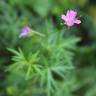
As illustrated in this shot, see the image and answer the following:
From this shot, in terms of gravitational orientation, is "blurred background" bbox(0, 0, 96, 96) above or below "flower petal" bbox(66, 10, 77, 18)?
above

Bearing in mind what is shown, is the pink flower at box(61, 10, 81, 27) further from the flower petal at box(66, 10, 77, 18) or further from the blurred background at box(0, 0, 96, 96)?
the blurred background at box(0, 0, 96, 96)

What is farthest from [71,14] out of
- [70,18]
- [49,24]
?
[49,24]

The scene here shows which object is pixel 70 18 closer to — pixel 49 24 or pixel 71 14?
pixel 71 14

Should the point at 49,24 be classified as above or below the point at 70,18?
above

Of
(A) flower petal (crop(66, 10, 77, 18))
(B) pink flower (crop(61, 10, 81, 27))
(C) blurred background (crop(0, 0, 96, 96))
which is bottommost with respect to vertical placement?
(B) pink flower (crop(61, 10, 81, 27))

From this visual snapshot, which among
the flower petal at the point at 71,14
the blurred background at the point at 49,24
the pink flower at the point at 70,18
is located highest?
the blurred background at the point at 49,24

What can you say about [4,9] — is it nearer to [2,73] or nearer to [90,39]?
[2,73]

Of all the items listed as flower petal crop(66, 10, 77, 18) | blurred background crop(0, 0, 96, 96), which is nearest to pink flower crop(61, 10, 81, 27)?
flower petal crop(66, 10, 77, 18)

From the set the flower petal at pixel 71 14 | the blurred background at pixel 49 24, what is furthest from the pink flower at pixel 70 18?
the blurred background at pixel 49 24

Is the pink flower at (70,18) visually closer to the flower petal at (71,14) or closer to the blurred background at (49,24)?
the flower petal at (71,14)

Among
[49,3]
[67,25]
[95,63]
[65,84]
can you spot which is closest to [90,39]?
[95,63]
